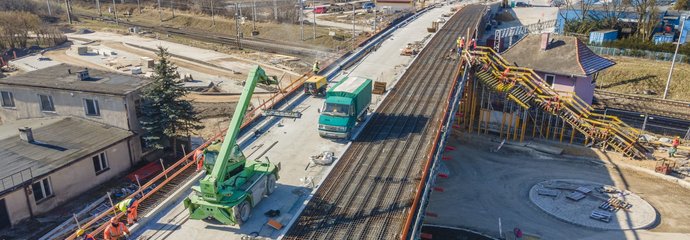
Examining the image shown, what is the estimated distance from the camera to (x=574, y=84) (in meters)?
41.8

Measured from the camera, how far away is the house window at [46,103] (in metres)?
34.2

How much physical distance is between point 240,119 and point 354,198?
6633 mm

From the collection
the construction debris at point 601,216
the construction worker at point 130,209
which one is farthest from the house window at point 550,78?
the construction worker at point 130,209

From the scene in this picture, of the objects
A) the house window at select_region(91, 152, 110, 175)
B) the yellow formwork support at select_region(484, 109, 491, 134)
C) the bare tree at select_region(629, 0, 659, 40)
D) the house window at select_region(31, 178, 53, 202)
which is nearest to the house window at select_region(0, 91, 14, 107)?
the house window at select_region(91, 152, 110, 175)

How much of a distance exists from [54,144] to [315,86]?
18.0m

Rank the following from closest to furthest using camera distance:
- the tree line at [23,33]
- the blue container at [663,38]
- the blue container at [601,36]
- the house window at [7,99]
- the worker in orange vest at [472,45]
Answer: the house window at [7,99], the worker in orange vest at [472,45], the blue container at [663,38], the blue container at [601,36], the tree line at [23,33]

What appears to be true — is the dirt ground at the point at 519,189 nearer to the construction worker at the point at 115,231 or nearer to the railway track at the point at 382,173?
the railway track at the point at 382,173

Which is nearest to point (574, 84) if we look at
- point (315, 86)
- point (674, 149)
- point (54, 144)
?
point (674, 149)

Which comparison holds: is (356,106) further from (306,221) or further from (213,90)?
(213,90)

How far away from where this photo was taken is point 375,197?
22.8m

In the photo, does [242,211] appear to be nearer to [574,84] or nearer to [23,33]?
[574,84]

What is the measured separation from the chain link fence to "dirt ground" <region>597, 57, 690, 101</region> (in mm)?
641

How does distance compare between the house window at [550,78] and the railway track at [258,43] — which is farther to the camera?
the railway track at [258,43]

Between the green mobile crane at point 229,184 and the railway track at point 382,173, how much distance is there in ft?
7.78
